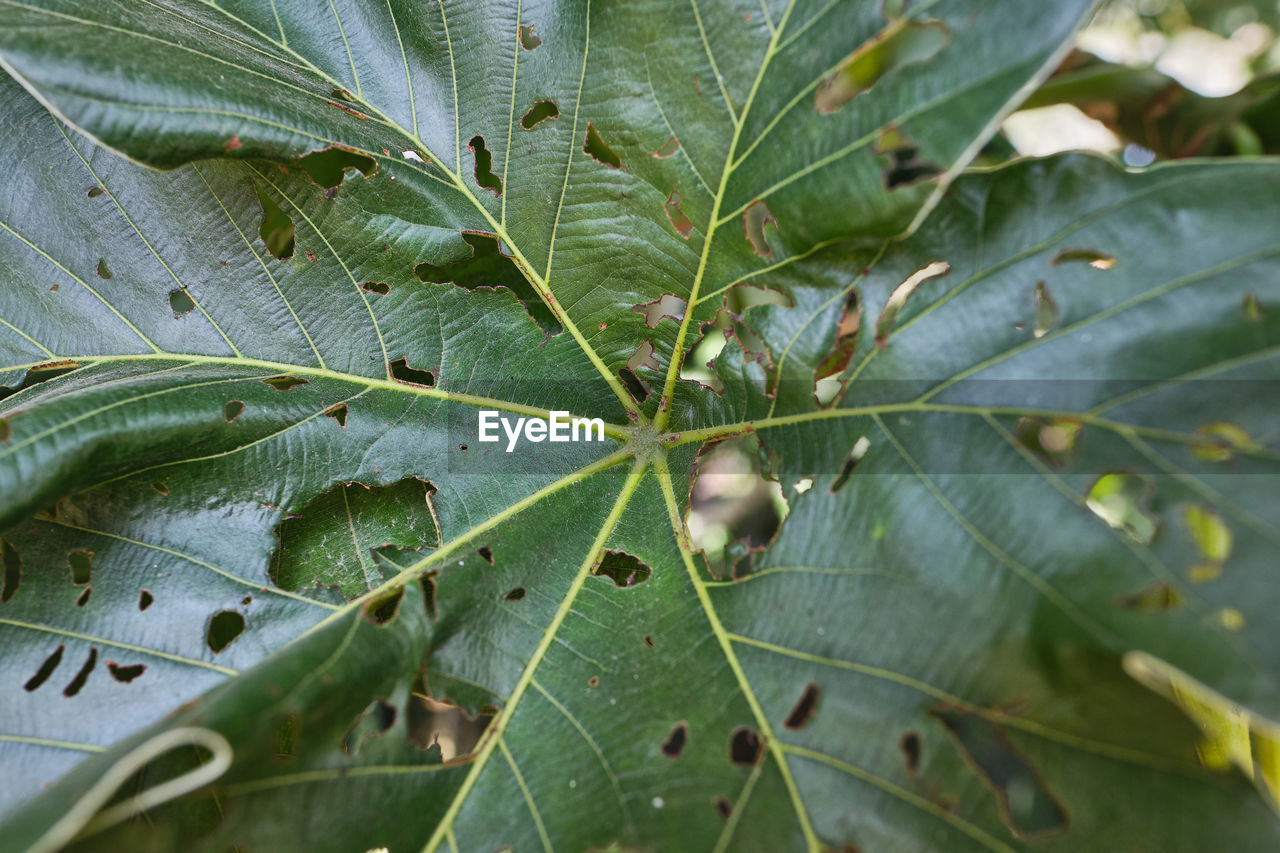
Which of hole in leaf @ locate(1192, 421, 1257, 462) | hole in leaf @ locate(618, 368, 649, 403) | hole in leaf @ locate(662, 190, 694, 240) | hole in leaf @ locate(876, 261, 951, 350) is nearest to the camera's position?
hole in leaf @ locate(1192, 421, 1257, 462)

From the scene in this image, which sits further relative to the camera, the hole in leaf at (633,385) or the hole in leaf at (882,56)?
the hole in leaf at (633,385)

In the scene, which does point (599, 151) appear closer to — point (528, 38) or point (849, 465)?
point (528, 38)

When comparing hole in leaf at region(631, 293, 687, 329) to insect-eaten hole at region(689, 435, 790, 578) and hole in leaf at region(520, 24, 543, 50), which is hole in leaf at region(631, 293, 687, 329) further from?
hole in leaf at region(520, 24, 543, 50)

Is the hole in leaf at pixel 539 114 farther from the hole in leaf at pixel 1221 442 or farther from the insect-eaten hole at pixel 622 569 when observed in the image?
the hole in leaf at pixel 1221 442

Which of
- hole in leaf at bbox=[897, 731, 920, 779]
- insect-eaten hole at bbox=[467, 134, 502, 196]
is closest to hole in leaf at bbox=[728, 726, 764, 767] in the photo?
hole in leaf at bbox=[897, 731, 920, 779]

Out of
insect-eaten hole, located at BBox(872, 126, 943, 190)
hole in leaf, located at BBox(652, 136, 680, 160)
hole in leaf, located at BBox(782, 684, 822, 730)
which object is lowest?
hole in leaf, located at BBox(782, 684, 822, 730)

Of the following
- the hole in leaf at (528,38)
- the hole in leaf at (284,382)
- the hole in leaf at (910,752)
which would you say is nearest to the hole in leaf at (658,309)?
the hole in leaf at (528,38)

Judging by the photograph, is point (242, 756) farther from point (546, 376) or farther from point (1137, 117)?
point (1137, 117)

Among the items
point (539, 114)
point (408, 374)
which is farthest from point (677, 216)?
point (408, 374)
